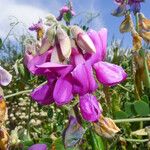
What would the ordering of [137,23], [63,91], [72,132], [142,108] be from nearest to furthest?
[63,91], [72,132], [142,108], [137,23]

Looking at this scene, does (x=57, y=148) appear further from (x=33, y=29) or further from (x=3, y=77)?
(x=33, y=29)

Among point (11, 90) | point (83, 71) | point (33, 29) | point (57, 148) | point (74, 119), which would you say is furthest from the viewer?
point (11, 90)

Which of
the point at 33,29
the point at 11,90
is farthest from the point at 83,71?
the point at 11,90

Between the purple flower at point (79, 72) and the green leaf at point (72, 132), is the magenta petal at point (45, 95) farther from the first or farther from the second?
the green leaf at point (72, 132)

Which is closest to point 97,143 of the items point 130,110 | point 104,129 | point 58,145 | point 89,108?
point 58,145

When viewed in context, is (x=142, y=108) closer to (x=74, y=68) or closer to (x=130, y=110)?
(x=130, y=110)

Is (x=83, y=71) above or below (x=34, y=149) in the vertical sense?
above

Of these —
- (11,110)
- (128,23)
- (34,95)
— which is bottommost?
(11,110)
